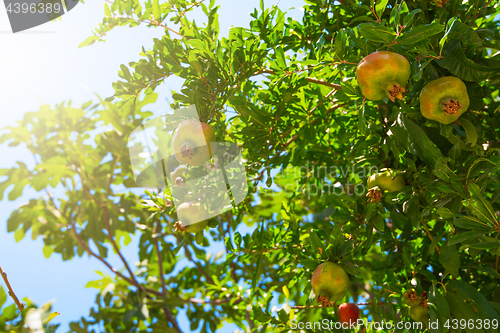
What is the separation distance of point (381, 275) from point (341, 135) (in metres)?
0.74

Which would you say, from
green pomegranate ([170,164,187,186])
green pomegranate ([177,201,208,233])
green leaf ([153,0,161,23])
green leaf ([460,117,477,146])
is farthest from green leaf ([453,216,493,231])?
green leaf ([153,0,161,23])

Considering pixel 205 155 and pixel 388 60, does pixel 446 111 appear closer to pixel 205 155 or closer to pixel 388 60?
pixel 388 60

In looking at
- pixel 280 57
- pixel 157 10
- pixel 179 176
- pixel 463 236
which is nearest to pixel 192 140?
pixel 179 176

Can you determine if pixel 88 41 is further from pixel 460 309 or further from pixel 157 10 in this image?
pixel 460 309

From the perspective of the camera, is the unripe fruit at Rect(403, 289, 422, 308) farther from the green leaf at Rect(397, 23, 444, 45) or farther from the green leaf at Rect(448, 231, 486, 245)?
the green leaf at Rect(397, 23, 444, 45)

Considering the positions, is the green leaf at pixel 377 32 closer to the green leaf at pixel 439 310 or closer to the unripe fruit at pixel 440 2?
the unripe fruit at pixel 440 2

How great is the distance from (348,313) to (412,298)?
0.48 meters

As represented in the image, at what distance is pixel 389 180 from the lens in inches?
53.9

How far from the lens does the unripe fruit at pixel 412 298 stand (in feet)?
4.57

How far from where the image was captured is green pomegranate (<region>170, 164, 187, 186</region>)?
157 centimetres

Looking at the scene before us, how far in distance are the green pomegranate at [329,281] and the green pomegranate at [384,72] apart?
27.1 inches

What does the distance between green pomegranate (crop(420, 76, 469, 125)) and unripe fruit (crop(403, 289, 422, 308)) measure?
75 centimetres

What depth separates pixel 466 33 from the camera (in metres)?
1.04

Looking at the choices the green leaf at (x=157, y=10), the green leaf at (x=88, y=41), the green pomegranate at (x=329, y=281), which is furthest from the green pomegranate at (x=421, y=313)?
the green leaf at (x=88, y=41)
